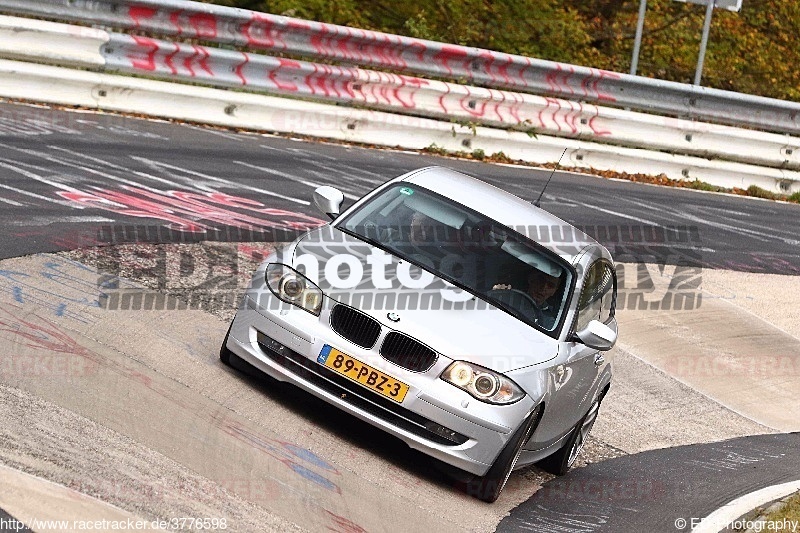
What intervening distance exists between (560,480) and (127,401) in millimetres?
3013

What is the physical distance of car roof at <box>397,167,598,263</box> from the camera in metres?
8.32

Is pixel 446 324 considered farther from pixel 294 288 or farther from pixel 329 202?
pixel 329 202

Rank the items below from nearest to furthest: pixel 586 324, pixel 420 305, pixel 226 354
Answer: pixel 420 305 < pixel 226 354 < pixel 586 324

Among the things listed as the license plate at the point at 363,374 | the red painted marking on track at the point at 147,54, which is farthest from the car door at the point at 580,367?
the red painted marking on track at the point at 147,54

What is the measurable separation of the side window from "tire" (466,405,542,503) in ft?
3.17

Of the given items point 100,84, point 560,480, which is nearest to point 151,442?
point 560,480

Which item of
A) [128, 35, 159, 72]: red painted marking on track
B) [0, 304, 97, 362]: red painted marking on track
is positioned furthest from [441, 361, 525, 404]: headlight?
[128, 35, 159, 72]: red painted marking on track

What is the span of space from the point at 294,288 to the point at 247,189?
6.17 m

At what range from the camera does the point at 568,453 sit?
27.5 ft

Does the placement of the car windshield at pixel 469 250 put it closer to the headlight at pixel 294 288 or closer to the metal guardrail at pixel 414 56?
the headlight at pixel 294 288

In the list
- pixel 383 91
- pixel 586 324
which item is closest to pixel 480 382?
pixel 586 324

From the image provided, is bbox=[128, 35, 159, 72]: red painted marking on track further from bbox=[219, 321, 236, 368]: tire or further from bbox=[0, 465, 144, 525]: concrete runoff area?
bbox=[0, 465, 144, 525]: concrete runoff area

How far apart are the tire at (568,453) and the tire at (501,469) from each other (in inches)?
39.8

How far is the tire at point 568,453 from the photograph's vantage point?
328 inches
